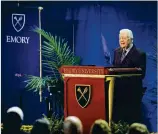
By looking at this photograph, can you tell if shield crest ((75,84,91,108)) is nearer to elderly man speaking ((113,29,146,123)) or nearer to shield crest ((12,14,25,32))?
elderly man speaking ((113,29,146,123))

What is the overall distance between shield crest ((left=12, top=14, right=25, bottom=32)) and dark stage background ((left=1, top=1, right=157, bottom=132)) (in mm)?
17

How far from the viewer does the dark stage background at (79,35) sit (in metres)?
2.05

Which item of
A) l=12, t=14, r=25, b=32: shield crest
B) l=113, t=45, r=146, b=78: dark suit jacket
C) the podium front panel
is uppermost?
l=12, t=14, r=25, b=32: shield crest

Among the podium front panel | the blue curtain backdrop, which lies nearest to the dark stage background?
the blue curtain backdrop

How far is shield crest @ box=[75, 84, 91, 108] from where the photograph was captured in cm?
205

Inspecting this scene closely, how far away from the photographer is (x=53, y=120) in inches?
82.8

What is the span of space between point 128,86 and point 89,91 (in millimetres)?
209

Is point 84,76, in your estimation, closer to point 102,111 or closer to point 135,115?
point 102,111

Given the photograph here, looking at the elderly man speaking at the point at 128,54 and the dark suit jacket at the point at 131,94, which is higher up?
the elderly man speaking at the point at 128,54

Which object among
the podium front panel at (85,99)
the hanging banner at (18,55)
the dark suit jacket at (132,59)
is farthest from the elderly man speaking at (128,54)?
the hanging banner at (18,55)

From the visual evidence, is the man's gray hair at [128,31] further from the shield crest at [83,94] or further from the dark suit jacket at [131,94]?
the shield crest at [83,94]

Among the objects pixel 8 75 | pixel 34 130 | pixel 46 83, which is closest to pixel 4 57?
pixel 8 75

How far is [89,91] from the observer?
2049mm

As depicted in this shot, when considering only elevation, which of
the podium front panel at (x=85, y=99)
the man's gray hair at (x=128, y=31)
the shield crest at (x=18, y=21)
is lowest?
the podium front panel at (x=85, y=99)
